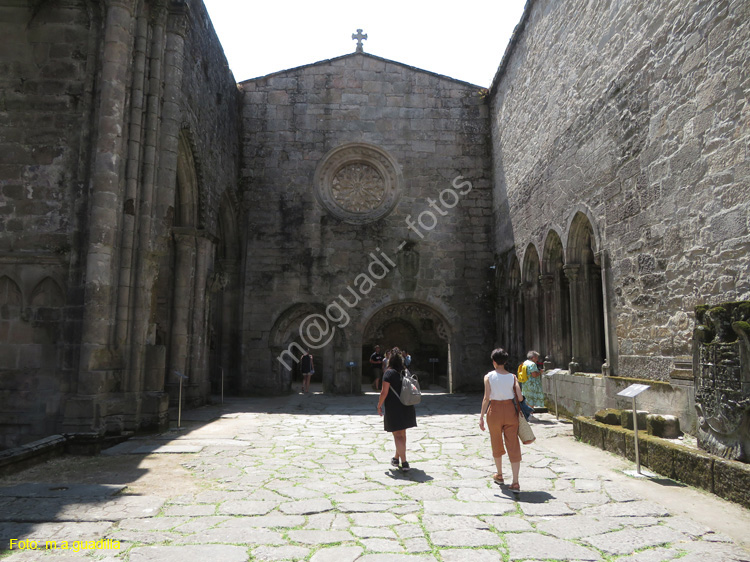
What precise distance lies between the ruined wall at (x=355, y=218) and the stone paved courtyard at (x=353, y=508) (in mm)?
7677

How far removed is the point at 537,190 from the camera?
11445 millimetres

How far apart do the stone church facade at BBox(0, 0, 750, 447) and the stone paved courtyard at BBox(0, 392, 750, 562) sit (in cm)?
172

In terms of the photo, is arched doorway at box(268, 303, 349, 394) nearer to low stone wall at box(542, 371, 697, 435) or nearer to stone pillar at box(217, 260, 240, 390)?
stone pillar at box(217, 260, 240, 390)

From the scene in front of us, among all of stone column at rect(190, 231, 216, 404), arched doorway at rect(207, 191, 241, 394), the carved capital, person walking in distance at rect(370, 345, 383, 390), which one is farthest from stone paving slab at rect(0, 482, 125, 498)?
person walking in distance at rect(370, 345, 383, 390)

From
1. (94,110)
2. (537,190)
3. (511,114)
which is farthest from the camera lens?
(511,114)

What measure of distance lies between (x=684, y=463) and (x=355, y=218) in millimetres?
11267

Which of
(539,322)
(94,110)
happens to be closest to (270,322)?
(539,322)

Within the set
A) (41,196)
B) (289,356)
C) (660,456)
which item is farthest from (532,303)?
(41,196)

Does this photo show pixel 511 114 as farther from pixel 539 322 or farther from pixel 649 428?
pixel 649 428

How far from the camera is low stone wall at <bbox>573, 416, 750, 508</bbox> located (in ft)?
13.8

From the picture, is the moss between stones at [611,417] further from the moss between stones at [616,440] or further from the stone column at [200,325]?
the stone column at [200,325]

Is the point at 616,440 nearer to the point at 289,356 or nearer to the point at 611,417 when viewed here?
the point at 611,417

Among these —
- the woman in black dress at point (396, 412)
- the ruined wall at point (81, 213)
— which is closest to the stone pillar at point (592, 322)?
the woman in black dress at point (396, 412)

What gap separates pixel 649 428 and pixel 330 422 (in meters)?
5.18
